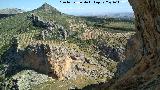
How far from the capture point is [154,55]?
35219mm

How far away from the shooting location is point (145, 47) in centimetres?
3825

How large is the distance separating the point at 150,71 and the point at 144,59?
19.3 ft

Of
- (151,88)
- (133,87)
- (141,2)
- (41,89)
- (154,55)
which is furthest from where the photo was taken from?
(41,89)

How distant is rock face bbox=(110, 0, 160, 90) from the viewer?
100ft

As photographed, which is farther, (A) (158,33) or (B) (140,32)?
(B) (140,32)

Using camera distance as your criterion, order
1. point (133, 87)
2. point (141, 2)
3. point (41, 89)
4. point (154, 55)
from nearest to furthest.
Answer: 1. point (133, 87)
2. point (154, 55)
3. point (141, 2)
4. point (41, 89)

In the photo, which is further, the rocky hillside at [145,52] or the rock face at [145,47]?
the rock face at [145,47]

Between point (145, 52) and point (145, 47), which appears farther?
point (145, 47)

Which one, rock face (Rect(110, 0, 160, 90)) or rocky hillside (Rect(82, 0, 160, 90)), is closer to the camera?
rocky hillside (Rect(82, 0, 160, 90))

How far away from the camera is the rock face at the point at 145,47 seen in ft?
100

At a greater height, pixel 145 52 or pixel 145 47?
pixel 145 47

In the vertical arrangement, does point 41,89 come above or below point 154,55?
below

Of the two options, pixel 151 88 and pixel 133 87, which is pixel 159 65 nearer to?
pixel 133 87

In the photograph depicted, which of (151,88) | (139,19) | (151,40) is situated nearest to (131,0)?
(139,19)
